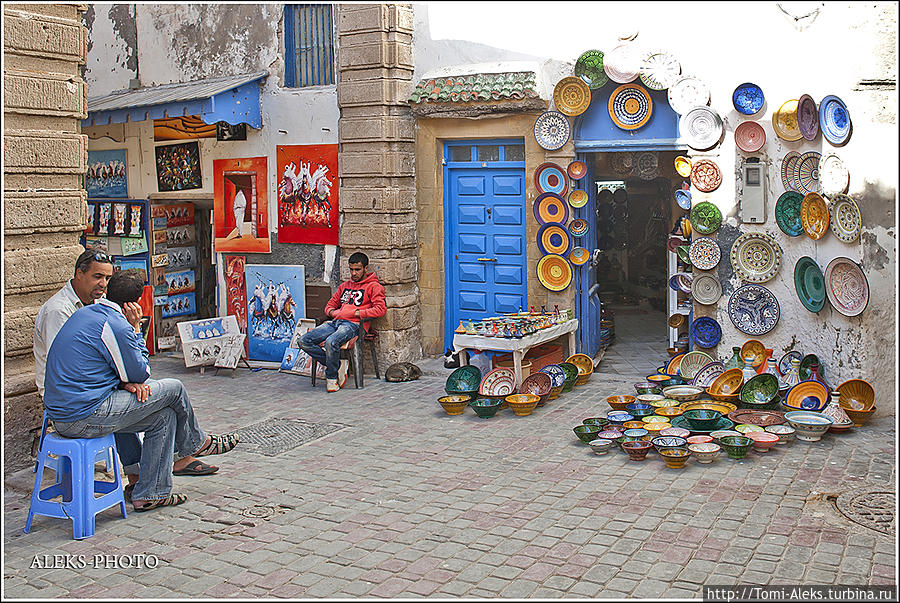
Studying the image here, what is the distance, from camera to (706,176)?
946cm

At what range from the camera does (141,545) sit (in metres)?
5.91

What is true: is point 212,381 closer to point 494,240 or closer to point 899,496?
point 494,240

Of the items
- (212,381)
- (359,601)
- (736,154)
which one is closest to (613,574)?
(359,601)

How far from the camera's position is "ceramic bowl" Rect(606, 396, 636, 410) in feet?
29.3

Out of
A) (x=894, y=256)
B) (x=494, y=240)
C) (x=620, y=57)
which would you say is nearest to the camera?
(x=894, y=256)

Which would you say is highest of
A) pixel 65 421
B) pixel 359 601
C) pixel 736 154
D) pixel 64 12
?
pixel 64 12

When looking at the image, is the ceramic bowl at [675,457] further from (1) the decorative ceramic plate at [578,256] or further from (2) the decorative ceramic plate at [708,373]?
(1) the decorative ceramic plate at [578,256]

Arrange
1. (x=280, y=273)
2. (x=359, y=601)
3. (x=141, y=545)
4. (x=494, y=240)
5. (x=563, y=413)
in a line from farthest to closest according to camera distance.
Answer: (x=280, y=273), (x=494, y=240), (x=563, y=413), (x=141, y=545), (x=359, y=601)

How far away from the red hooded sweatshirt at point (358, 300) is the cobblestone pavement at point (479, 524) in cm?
208

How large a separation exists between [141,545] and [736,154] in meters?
6.59

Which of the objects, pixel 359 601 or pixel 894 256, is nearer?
pixel 359 601

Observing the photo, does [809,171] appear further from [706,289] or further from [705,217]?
[706,289]

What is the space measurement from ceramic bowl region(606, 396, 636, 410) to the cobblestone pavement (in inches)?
22.9

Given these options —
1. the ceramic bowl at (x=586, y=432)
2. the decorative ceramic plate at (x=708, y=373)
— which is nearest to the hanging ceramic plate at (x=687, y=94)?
the decorative ceramic plate at (x=708, y=373)
